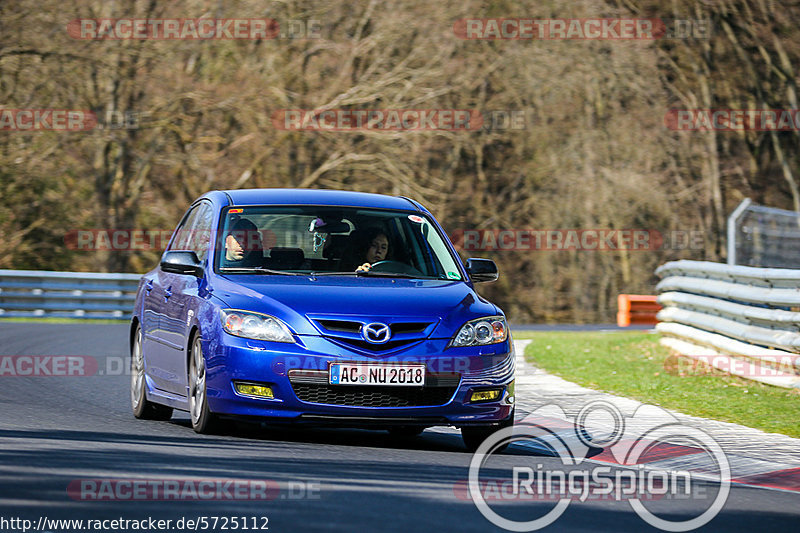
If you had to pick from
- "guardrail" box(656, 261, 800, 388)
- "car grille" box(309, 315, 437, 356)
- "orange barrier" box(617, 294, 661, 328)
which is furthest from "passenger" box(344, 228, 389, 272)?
"orange barrier" box(617, 294, 661, 328)

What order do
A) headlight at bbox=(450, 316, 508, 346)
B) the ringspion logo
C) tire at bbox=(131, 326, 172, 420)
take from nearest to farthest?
the ringspion logo < headlight at bbox=(450, 316, 508, 346) < tire at bbox=(131, 326, 172, 420)

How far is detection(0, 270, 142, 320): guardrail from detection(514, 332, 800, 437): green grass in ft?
43.7

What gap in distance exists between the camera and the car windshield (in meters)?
10.1

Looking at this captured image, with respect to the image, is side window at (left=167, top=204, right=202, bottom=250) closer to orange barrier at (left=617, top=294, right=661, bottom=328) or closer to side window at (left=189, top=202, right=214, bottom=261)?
side window at (left=189, top=202, right=214, bottom=261)

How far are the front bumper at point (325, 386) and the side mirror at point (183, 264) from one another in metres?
0.88

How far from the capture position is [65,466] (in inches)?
304

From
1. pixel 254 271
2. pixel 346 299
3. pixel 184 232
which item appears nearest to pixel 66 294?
pixel 184 232

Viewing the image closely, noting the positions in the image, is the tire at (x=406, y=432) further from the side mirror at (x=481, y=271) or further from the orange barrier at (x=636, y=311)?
the orange barrier at (x=636, y=311)

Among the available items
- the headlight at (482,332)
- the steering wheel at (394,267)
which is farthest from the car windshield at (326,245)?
the headlight at (482,332)

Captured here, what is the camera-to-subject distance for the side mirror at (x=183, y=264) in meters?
9.95

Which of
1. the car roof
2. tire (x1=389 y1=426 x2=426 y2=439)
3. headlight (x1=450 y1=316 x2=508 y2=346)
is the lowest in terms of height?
tire (x1=389 y1=426 x2=426 y2=439)

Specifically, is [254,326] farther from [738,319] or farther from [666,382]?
[738,319]

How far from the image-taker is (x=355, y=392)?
29.3 ft

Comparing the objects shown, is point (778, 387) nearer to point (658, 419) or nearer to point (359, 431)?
point (658, 419)
